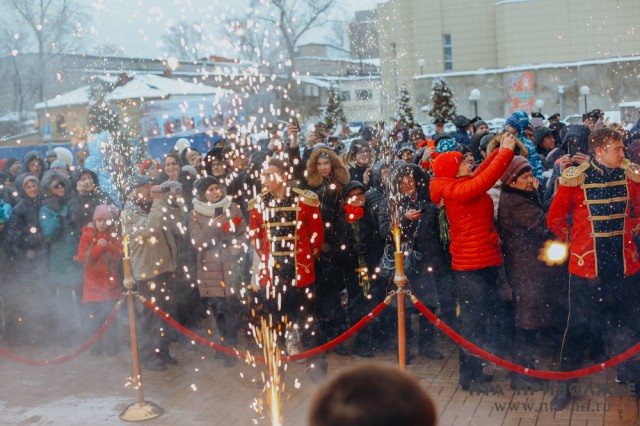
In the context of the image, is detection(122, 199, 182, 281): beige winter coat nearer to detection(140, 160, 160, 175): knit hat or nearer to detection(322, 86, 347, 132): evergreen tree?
detection(140, 160, 160, 175): knit hat

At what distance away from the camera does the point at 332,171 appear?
7965 millimetres

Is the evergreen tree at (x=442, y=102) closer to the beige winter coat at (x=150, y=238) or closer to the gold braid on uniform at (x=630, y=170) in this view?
the beige winter coat at (x=150, y=238)

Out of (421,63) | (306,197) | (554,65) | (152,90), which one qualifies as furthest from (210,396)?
(554,65)

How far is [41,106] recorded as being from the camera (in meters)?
36.1

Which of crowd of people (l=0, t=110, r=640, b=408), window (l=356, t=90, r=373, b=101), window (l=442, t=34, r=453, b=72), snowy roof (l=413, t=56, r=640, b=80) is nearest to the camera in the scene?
crowd of people (l=0, t=110, r=640, b=408)

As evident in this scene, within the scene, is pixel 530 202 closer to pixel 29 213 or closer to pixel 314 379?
pixel 314 379

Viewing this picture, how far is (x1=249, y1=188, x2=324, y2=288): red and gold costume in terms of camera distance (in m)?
6.81

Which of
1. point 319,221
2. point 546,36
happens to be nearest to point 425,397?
point 319,221

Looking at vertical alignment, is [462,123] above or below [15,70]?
below

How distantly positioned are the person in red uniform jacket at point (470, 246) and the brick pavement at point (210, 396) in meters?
0.45

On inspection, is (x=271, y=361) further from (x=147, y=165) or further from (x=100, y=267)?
(x=147, y=165)

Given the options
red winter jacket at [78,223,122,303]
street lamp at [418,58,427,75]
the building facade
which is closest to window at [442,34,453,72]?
the building facade

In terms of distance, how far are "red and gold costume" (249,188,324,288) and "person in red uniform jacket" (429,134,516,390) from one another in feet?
3.69

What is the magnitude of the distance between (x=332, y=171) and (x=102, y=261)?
2641 mm
